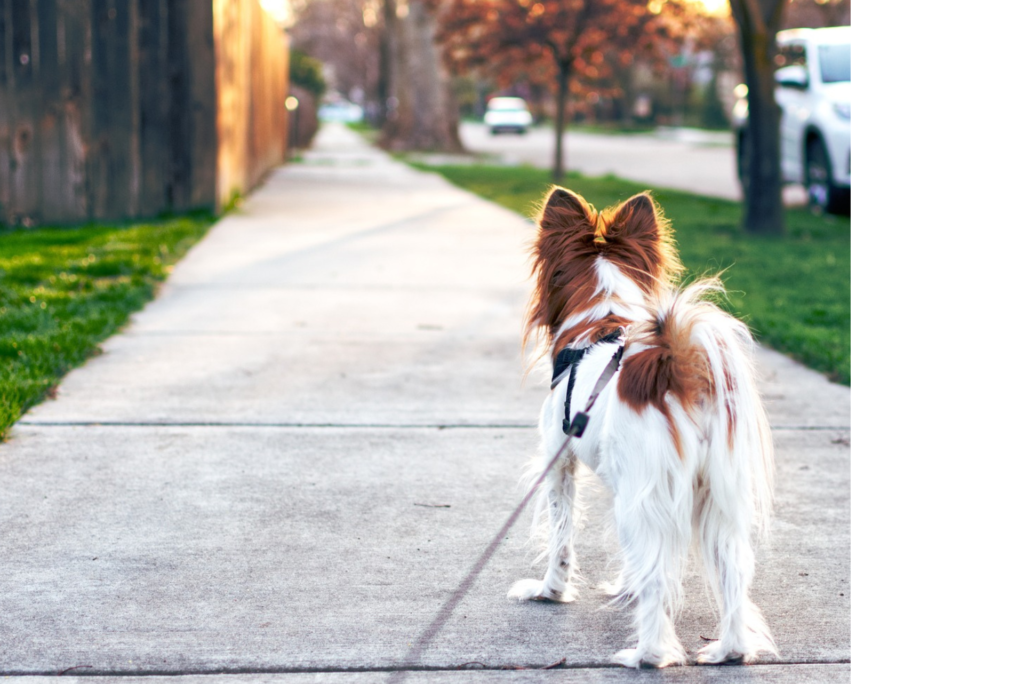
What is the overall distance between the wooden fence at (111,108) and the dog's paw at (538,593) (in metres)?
8.67

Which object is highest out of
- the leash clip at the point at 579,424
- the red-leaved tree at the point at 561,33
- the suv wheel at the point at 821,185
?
the red-leaved tree at the point at 561,33

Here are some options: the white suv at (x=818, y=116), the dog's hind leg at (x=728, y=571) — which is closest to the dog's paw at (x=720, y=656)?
the dog's hind leg at (x=728, y=571)

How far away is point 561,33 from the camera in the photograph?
18969 mm

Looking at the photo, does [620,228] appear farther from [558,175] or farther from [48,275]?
[558,175]

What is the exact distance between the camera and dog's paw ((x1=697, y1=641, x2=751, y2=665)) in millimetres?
2795

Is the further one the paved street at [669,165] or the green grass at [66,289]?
the paved street at [669,165]

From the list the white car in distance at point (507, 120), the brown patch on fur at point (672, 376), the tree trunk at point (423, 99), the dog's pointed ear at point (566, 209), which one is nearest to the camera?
the brown patch on fur at point (672, 376)

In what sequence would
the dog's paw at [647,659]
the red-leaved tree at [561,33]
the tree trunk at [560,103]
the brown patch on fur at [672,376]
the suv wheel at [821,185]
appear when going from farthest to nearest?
the tree trunk at [560,103]
the red-leaved tree at [561,33]
the suv wheel at [821,185]
the dog's paw at [647,659]
the brown patch on fur at [672,376]

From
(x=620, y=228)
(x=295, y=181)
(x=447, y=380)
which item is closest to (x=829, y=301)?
(x=447, y=380)

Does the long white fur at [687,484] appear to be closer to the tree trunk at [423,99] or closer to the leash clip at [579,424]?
the leash clip at [579,424]

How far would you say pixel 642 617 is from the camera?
8.94 ft

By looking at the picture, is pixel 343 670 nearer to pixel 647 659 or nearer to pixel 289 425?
pixel 647 659

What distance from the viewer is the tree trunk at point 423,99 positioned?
31373mm
